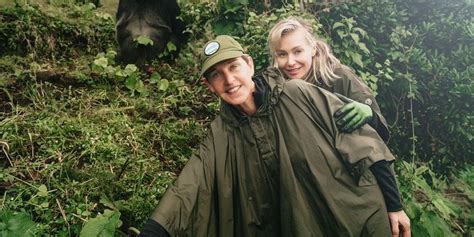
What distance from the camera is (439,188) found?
4.25 m

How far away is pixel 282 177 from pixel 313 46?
130cm

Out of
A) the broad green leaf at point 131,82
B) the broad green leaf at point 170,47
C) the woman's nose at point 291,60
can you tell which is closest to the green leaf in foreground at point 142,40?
the broad green leaf at point 170,47

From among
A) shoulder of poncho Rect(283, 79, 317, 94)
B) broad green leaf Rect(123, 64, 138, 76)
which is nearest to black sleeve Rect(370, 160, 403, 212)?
shoulder of poncho Rect(283, 79, 317, 94)

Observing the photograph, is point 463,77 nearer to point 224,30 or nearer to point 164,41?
point 224,30

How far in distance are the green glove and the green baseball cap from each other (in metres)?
0.63

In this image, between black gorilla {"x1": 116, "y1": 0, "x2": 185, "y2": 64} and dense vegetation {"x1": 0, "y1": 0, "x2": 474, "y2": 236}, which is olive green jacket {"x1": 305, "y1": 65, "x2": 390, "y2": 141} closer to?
dense vegetation {"x1": 0, "y1": 0, "x2": 474, "y2": 236}

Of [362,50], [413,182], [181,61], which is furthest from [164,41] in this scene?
[413,182]

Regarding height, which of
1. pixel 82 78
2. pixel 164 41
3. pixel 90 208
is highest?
pixel 164 41

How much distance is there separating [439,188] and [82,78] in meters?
4.00

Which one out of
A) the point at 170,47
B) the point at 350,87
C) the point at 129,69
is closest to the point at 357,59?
the point at 350,87

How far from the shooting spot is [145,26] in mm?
4926

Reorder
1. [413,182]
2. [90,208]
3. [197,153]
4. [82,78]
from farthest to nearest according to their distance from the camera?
[82,78], [413,182], [90,208], [197,153]

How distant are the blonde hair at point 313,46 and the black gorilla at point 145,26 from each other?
2348mm

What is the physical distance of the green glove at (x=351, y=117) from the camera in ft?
6.89
